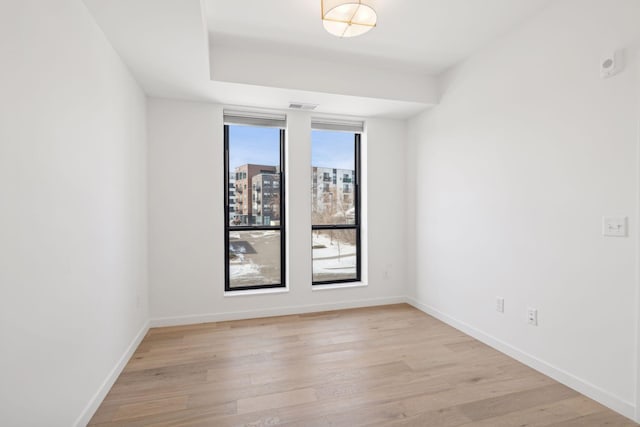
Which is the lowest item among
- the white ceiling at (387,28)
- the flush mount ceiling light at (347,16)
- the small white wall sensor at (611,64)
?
→ the small white wall sensor at (611,64)

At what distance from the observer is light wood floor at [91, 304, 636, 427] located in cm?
190

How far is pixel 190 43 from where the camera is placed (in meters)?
2.27

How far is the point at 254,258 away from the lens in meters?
3.83

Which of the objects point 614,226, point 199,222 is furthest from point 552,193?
point 199,222

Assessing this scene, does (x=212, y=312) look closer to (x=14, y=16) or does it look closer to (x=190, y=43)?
(x=190, y=43)

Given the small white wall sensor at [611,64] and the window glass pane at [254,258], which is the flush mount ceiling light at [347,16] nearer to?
the small white wall sensor at [611,64]

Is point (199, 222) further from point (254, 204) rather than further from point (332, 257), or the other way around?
point (332, 257)

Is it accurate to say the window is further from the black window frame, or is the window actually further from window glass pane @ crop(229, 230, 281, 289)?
window glass pane @ crop(229, 230, 281, 289)

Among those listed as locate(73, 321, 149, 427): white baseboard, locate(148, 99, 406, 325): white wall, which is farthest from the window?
locate(73, 321, 149, 427): white baseboard

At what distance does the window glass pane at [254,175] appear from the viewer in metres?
3.78

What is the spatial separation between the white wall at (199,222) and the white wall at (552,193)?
169 centimetres

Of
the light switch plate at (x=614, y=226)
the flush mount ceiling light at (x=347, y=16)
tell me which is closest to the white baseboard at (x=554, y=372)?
the light switch plate at (x=614, y=226)

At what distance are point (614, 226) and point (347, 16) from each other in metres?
2.23

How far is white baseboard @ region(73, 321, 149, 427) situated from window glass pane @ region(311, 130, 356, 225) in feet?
7.48
